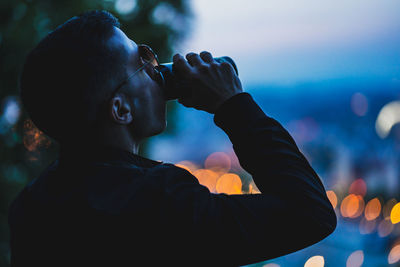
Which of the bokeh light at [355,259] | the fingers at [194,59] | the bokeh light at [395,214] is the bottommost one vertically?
the bokeh light at [355,259]

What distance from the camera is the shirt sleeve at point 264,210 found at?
633mm

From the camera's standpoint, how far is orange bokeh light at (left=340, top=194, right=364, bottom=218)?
1435 centimetres

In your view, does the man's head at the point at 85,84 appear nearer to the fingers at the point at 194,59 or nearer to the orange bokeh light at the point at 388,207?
the fingers at the point at 194,59

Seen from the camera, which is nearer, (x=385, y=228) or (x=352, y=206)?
(x=385, y=228)

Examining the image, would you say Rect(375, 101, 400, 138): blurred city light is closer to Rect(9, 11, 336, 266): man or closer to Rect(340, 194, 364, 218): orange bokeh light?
Rect(340, 194, 364, 218): orange bokeh light

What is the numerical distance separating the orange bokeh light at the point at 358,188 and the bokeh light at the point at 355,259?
413 centimetres

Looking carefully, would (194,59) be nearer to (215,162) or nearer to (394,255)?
(394,255)

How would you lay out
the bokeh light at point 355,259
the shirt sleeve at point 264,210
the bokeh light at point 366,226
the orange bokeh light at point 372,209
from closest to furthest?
the shirt sleeve at point 264,210, the bokeh light at point 355,259, the bokeh light at point 366,226, the orange bokeh light at point 372,209

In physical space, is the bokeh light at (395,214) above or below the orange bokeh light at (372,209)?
above

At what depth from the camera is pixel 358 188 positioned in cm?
1527

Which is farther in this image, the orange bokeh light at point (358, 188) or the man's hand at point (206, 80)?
the orange bokeh light at point (358, 188)

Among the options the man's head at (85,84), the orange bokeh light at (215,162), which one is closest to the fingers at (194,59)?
the man's head at (85,84)

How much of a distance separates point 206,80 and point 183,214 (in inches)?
10.0

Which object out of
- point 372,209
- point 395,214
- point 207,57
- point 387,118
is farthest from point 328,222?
point 372,209
